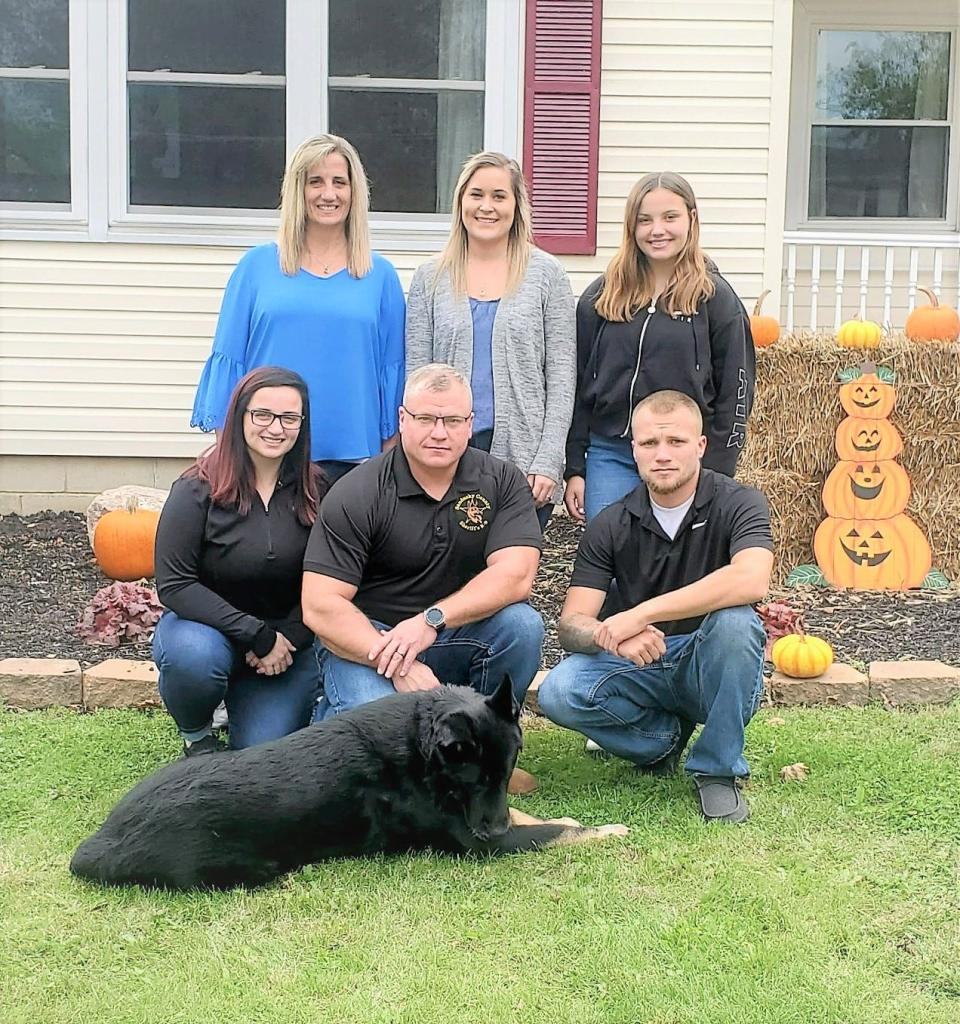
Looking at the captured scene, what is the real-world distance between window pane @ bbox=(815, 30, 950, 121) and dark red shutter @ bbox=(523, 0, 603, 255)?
106 inches

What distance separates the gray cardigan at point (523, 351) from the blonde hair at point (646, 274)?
6.2 inches

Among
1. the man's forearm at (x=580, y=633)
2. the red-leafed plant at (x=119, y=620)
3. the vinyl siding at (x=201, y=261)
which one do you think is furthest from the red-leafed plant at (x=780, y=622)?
the vinyl siding at (x=201, y=261)

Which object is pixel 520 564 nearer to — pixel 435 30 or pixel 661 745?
pixel 661 745

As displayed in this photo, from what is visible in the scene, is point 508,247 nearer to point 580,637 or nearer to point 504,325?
point 504,325

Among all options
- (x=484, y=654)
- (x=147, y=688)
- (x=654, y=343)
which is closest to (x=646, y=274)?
(x=654, y=343)

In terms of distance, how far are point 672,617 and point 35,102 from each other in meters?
5.36

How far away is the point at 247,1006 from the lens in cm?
250

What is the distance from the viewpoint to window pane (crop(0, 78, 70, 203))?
711cm

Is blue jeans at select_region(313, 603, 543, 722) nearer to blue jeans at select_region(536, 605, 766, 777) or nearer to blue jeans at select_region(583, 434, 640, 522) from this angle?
blue jeans at select_region(536, 605, 766, 777)

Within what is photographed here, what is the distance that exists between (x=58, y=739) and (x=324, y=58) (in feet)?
14.5

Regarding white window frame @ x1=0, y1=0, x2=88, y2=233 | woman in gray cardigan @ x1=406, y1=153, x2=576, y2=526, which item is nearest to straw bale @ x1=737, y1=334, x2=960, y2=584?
woman in gray cardigan @ x1=406, y1=153, x2=576, y2=526

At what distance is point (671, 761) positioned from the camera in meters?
3.88

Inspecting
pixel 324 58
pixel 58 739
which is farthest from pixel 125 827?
pixel 324 58

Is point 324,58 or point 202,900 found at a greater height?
point 324,58
